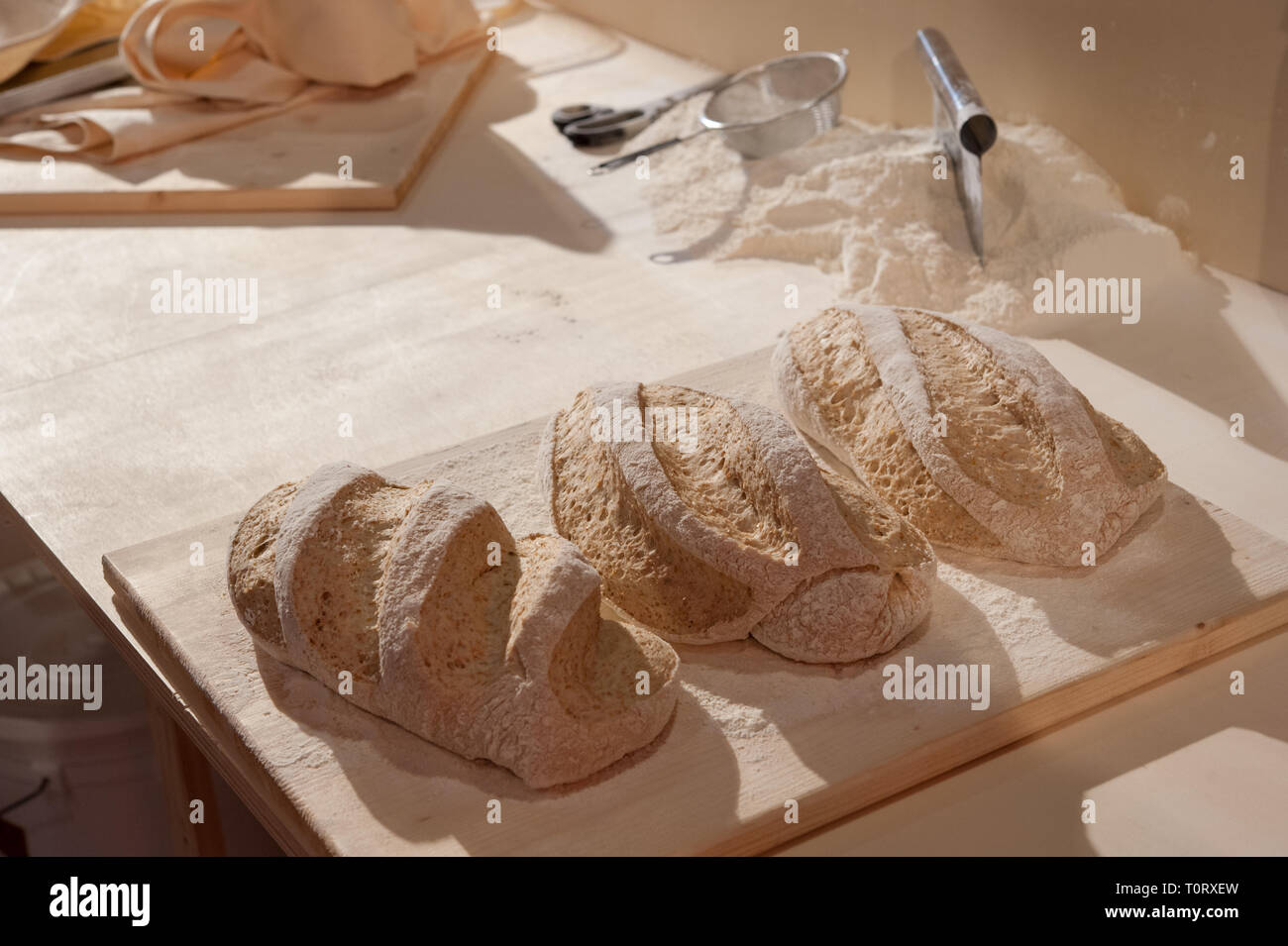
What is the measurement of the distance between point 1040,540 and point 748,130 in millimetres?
960

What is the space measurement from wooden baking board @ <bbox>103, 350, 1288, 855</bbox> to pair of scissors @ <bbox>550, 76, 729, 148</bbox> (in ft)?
3.79

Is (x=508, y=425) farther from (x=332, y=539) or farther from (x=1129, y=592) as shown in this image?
(x=1129, y=592)

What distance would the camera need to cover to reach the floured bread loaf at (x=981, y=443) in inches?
43.4

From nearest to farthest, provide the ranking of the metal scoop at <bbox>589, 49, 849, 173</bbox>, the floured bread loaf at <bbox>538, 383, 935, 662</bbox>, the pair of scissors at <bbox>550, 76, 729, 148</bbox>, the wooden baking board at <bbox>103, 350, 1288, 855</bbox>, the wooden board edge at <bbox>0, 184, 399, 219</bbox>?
the wooden baking board at <bbox>103, 350, 1288, 855</bbox> < the floured bread loaf at <bbox>538, 383, 935, 662</bbox> < the metal scoop at <bbox>589, 49, 849, 173</bbox> < the wooden board edge at <bbox>0, 184, 399, 219</bbox> < the pair of scissors at <bbox>550, 76, 729, 148</bbox>

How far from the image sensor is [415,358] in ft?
5.34

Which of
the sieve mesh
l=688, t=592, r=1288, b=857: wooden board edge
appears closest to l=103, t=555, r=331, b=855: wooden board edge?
l=688, t=592, r=1288, b=857: wooden board edge

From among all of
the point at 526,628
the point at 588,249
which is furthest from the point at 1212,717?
the point at 588,249

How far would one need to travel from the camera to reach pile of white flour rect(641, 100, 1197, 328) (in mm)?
1591

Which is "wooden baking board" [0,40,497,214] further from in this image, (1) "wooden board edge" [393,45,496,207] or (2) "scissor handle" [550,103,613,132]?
(2) "scissor handle" [550,103,613,132]

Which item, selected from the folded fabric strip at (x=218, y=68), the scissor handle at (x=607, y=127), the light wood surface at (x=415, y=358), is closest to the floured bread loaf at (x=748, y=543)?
the light wood surface at (x=415, y=358)

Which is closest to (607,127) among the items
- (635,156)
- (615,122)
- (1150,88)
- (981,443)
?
(615,122)

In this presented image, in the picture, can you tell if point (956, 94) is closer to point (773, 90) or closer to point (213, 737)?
point (773, 90)

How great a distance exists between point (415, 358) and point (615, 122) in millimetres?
768

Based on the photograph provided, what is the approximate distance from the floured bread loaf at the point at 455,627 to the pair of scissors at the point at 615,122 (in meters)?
→ 1.26
